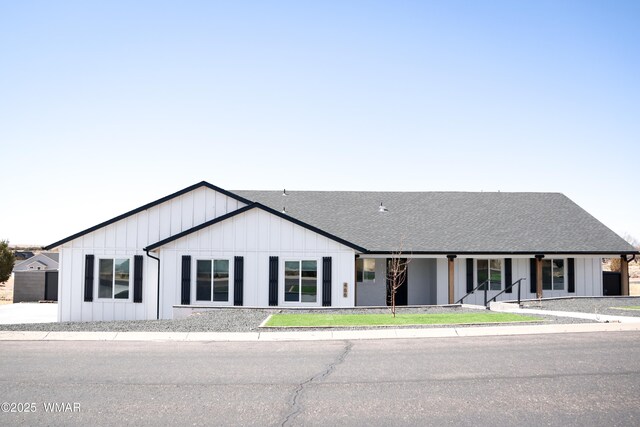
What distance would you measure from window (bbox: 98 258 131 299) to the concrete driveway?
268cm

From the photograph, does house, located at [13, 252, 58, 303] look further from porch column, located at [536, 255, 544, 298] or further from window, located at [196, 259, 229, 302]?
porch column, located at [536, 255, 544, 298]

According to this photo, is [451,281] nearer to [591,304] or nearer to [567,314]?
[591,304]

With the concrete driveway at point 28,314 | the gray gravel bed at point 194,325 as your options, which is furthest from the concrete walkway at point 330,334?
the concrete driveway at point 28,314

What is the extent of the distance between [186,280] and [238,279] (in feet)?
6.83

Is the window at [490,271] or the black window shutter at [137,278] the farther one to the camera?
the window at [490,271]

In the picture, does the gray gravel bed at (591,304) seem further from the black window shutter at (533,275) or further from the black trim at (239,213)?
the black trim at (239,213)

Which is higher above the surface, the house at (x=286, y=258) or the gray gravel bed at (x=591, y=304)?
the house at (x=286, y=258)

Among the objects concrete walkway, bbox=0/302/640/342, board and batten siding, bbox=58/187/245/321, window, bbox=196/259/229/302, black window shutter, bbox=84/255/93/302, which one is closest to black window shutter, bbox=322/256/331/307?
window, bbox=196/259/229/302

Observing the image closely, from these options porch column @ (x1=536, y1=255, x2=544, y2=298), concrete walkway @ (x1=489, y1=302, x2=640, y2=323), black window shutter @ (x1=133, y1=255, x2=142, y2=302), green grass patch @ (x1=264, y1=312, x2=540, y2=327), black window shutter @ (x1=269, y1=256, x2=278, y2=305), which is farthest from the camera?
porch column @ (x1=536, y1=255, x2=544, y2=298)

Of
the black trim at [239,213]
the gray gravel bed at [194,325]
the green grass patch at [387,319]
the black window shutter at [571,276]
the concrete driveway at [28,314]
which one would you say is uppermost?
the black trim at [239,213]

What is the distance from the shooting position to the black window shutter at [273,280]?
2267 centimetres

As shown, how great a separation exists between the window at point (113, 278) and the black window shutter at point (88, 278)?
0.31m

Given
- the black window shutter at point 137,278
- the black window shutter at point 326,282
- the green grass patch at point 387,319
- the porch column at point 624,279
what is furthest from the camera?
the porch column at point 624,279

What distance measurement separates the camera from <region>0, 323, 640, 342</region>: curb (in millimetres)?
15102
